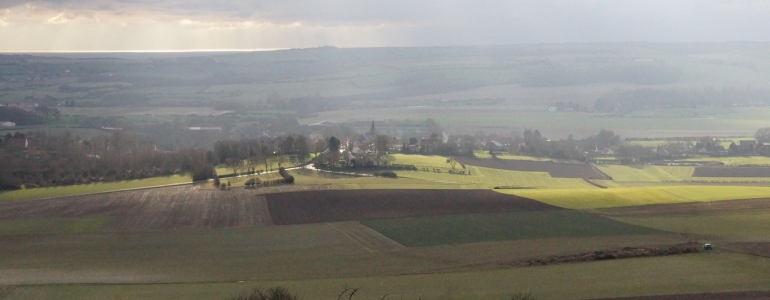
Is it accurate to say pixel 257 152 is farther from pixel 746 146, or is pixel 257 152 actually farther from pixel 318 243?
pixel 746 146

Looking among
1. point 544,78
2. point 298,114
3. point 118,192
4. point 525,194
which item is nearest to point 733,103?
point 544,78

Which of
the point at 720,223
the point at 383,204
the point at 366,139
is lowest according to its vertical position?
the point at 720,223

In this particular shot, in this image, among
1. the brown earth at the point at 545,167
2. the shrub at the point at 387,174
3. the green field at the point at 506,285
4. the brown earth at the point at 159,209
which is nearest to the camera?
the green field at the point at 506,285

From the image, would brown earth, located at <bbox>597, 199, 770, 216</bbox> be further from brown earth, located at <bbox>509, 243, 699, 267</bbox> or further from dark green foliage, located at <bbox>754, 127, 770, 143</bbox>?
dark green foliage, located at <bbox>754, 127, 770, 143</bbox>

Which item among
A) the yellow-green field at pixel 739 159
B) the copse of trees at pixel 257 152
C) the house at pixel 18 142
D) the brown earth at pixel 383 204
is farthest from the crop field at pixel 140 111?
the yellow-green field at pixel 739 159

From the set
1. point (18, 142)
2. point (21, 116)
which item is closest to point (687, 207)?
point (18, 142)

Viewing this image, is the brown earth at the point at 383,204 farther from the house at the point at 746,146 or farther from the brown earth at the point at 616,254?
the house at the point at 746,146
